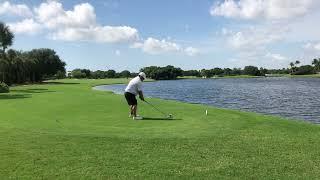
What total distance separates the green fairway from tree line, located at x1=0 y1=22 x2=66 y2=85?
68.1 metres

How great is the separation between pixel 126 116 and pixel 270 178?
40.9ft

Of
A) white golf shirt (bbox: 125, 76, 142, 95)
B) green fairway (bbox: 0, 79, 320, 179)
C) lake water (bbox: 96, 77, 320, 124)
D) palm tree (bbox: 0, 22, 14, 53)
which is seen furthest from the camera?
palm tree (bbox: 0, 22, 14, 53)

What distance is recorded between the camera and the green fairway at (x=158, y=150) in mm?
10625

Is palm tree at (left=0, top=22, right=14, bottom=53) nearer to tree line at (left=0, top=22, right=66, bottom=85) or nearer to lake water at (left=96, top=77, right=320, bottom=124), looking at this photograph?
tree line at (left=0, top=22, right=66, bottom=85)

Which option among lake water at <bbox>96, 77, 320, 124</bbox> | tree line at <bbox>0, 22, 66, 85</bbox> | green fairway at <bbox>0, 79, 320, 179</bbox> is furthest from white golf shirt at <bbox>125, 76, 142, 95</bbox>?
tree line at <bbox>0, 22, 66, 85</bbox>

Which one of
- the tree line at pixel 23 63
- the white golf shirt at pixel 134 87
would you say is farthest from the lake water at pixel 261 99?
the tree line at pixel 23 63

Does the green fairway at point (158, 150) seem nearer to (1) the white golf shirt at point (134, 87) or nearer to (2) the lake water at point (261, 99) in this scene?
(1) the white golf shirt at point (134, 87)

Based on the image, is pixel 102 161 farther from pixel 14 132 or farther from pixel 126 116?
pixel 126 116

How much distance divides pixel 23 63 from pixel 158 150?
338ft

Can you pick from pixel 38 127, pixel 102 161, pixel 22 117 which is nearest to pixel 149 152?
pixel 102 161

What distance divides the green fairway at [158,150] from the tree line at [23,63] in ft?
223

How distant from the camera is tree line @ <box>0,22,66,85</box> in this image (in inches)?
3302

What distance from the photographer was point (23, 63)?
11025 cm

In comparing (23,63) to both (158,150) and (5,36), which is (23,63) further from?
(158,150)
